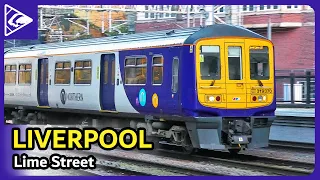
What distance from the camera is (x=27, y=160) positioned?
8.04 m

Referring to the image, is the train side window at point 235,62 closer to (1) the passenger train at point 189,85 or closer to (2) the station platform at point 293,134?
(1) the passenger train at point 189,85

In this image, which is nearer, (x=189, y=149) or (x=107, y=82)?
→ (x=189, y=149)

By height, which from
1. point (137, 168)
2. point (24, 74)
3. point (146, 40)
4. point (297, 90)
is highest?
point (146, 40)

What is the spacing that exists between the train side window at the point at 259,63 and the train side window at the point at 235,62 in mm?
275

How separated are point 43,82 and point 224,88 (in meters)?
6.92

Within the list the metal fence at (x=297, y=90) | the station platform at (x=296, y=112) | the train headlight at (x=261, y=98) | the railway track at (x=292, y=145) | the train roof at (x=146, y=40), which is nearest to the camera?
the train roof at (x=146, y=40)

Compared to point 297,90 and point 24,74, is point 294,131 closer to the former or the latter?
point 297,90

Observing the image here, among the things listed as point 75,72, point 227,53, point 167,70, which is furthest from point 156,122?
point 75,72

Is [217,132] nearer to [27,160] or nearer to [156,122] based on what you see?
[156,122]

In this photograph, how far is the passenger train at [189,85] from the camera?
12.0 metres

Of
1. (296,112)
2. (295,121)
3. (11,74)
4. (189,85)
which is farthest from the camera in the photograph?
(11,74)

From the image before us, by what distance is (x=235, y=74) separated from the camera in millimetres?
12289

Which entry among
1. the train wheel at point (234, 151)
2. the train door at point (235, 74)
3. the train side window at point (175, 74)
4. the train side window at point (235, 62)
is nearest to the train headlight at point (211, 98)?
the train door at point (235, 74)

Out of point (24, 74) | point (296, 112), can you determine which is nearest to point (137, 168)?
point (296, 112)
